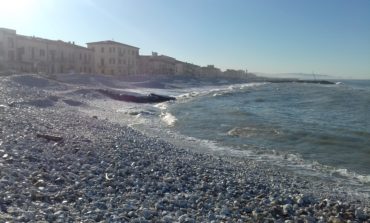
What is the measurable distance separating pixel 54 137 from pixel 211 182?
5415 mm

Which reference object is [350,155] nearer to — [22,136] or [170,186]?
[170,186]

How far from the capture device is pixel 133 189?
28.3ft

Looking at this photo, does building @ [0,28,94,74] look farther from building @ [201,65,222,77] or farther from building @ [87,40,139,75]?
building @ [201,65,222,77]

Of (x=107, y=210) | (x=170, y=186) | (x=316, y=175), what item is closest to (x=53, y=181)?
(x=107, y=210)

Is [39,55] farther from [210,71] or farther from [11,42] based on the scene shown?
[210,71]

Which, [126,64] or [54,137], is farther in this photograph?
[126,64]


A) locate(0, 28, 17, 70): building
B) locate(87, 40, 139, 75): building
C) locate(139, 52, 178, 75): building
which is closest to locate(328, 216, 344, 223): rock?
locate(0, 28, 17, 70): building

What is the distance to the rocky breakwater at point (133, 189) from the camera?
22.4ft

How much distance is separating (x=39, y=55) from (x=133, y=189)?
70.2m

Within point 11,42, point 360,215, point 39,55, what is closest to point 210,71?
point 39,55

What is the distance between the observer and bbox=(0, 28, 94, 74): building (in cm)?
6459

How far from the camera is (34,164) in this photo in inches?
352

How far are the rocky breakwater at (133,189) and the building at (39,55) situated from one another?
52.3m

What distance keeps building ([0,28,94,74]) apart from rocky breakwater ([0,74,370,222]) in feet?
171
